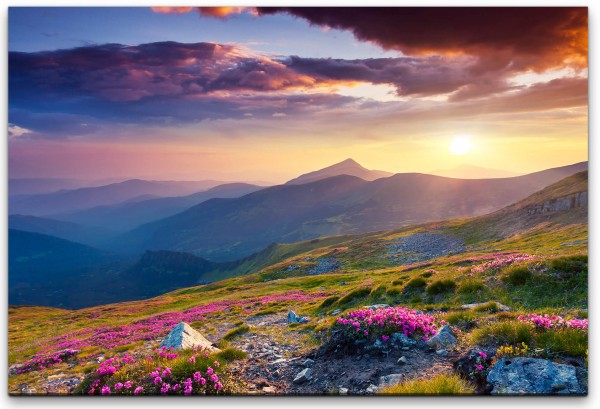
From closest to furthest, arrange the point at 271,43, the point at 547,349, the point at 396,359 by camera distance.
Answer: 1. the point at 547,349
2. the point at 396,359
3. the point at 271,43

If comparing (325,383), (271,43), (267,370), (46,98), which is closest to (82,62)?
(46,98)

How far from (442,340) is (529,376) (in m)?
1.78

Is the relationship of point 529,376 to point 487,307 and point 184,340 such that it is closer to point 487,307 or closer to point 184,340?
point 487,307

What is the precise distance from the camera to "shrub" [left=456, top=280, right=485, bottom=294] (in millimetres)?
11070

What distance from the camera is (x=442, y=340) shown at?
25.4 feet

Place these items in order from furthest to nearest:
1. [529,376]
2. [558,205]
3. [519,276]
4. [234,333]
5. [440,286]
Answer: [558,205] → [234,333] → [440,286] → [519,276] → [529,376]

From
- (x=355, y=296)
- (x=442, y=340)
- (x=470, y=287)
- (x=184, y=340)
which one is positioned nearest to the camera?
(x=442, y=340)

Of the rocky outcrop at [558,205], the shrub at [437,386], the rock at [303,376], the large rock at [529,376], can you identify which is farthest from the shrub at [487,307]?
the rocky outcrop at [558,205]

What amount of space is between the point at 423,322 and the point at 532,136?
1178cm

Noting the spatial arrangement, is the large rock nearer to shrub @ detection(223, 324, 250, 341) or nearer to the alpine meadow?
the alpine meadow

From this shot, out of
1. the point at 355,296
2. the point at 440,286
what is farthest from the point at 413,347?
the point at 355,296

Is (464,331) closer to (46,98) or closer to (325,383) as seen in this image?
(325,383)

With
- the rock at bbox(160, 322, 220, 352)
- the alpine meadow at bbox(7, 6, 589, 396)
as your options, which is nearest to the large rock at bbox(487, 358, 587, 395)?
the alpine meadow at bbox(7, 6, 589, 396)

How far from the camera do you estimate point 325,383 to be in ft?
25.9
